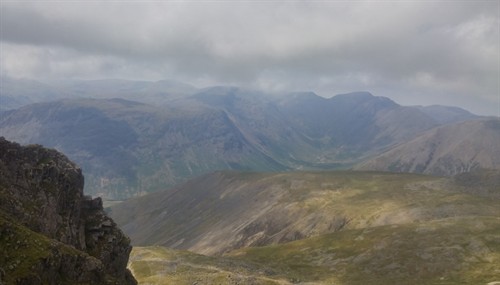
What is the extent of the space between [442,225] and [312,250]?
5003 cm

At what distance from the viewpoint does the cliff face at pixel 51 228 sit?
62.2 m

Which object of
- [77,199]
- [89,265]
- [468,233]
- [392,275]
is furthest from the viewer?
[468,233]

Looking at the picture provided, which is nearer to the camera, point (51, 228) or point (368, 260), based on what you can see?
point (51, 228)

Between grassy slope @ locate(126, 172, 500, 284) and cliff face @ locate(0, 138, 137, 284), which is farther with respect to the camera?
grassy slope @ locate(126, 172, 500, 284)

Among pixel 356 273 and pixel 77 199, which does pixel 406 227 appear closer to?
pixel 356 273

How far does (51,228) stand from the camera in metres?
78.6

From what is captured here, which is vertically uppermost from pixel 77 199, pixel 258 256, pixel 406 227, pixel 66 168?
pixel 66 168

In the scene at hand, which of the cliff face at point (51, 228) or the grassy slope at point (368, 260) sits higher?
the cliff face at point (51, 228)

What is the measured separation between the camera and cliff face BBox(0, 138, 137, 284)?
62188mm

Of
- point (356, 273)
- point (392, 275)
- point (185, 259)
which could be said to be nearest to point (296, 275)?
point (356, 273)

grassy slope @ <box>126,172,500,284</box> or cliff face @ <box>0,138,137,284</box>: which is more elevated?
cliff face @ <box>0,138,137,284</box>

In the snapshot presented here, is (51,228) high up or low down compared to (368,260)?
up

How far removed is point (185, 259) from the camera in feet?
547

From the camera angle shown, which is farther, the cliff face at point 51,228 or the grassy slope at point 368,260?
the grassy slope at point 368,260
